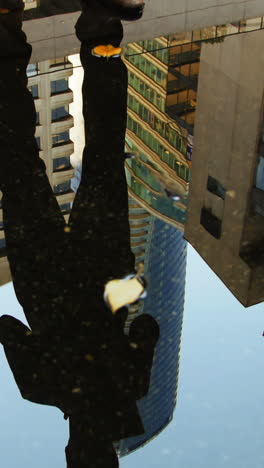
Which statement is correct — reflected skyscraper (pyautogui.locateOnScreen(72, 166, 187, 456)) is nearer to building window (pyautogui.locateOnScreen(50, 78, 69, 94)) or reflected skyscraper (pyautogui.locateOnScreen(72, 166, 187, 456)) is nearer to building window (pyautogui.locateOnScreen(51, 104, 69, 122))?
building window (pyautogui.locateOnScreen(51, 104, 69, 122))

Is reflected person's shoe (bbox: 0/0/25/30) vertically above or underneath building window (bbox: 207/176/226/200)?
above

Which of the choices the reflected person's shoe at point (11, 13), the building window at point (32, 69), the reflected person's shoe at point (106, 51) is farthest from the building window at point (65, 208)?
the reflected person's shoe at point (11, 13)

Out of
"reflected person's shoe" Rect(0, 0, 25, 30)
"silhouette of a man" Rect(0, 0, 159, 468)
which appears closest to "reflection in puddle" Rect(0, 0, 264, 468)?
"silhouette of a man" Rect(0, 0, 159, 468)

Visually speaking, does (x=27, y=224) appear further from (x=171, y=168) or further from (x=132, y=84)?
(x=132, y=84)

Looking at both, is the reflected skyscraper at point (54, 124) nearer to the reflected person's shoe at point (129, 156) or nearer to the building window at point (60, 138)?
the building window at point (60, 138)

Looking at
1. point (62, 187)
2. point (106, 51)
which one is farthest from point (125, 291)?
point (106, 51)

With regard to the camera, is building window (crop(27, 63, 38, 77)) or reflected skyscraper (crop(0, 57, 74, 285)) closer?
reflected skyscraper (crop(0, 57, 74, 285))

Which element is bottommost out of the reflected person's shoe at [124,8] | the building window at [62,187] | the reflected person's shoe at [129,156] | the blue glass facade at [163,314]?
the blue glass facade at [163,314]
